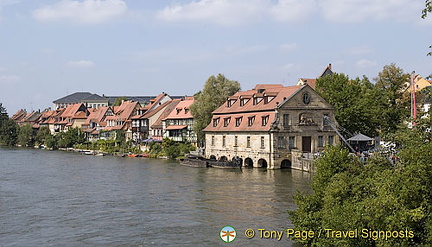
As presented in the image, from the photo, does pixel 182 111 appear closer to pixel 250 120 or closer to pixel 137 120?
pixel 137 120

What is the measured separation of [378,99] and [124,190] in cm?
3338

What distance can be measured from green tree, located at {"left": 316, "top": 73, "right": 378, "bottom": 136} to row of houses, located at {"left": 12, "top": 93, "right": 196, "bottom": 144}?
23759mm

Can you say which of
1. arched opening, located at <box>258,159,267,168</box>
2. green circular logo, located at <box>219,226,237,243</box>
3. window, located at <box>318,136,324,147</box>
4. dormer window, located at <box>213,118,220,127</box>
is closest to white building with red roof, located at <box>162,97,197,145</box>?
dormer window, located at <box>213,118,220,127</box>

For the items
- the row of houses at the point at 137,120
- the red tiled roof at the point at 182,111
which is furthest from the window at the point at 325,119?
the red tiled roof at the point at 182,111

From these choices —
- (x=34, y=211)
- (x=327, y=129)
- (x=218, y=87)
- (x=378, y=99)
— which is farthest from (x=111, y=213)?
(x=218, y=87)

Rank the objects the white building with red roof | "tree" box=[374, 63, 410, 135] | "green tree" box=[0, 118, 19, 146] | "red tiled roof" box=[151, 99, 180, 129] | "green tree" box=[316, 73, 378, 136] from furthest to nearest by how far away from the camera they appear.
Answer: "green tree" box=[0, 118, 19, 146], "red tiled roof" box=[151, 99, 180, 129], the white building with red roof, "tree" box=[374, 63, 410, 135], "green tree" box=[316, 73, 378, 136]

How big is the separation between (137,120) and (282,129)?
1746 inches

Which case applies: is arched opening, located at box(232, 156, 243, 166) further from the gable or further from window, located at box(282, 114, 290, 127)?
the gable

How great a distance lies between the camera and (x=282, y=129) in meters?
52.1

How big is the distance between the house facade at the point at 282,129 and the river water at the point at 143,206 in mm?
3057

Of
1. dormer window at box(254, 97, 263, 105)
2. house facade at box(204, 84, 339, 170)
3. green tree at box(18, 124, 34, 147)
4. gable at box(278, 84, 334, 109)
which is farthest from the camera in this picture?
green tree at box(18, 124, 34, 147)

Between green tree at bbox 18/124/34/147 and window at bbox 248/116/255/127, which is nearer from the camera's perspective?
window at bbox 248/116/255/127

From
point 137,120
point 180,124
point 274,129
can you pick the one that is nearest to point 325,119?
point 274,129

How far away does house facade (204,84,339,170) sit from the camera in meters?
51.9
